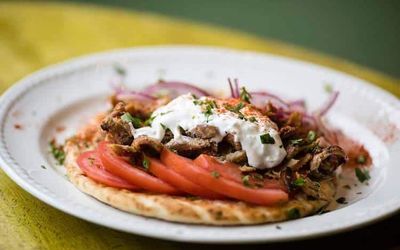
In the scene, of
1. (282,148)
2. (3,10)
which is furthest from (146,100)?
(3,10)

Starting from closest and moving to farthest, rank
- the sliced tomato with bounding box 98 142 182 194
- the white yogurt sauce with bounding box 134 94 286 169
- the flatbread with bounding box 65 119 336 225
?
the flatbread with bounding box 65 119 336 225 < the sliced tomato with bounding box 98 142 182 194 < the white yogurt sauce with bounding box 134 94 286 169

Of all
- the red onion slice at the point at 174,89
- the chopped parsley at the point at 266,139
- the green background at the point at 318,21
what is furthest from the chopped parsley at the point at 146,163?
the green background at the point at 318,21

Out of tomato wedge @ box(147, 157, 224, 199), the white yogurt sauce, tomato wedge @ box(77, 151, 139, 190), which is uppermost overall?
the white yogurt sauce

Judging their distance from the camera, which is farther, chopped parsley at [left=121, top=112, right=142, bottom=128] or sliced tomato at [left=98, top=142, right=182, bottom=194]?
chopped parsley at [left=121, top=112, right=142, bottom=128]

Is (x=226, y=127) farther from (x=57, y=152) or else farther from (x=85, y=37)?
(x=85, y=37)

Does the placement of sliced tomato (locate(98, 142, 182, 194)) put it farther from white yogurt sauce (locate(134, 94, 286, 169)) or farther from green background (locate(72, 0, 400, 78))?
green background (locate(72, 0, 400, 78))

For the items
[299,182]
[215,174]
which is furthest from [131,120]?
[299,182]

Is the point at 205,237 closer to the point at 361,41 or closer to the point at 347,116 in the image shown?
the point at 347,116

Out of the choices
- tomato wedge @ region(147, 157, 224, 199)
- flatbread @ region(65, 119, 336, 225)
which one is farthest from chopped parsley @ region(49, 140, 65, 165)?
tomato wedge @ region(147, 157, 224, 199)
